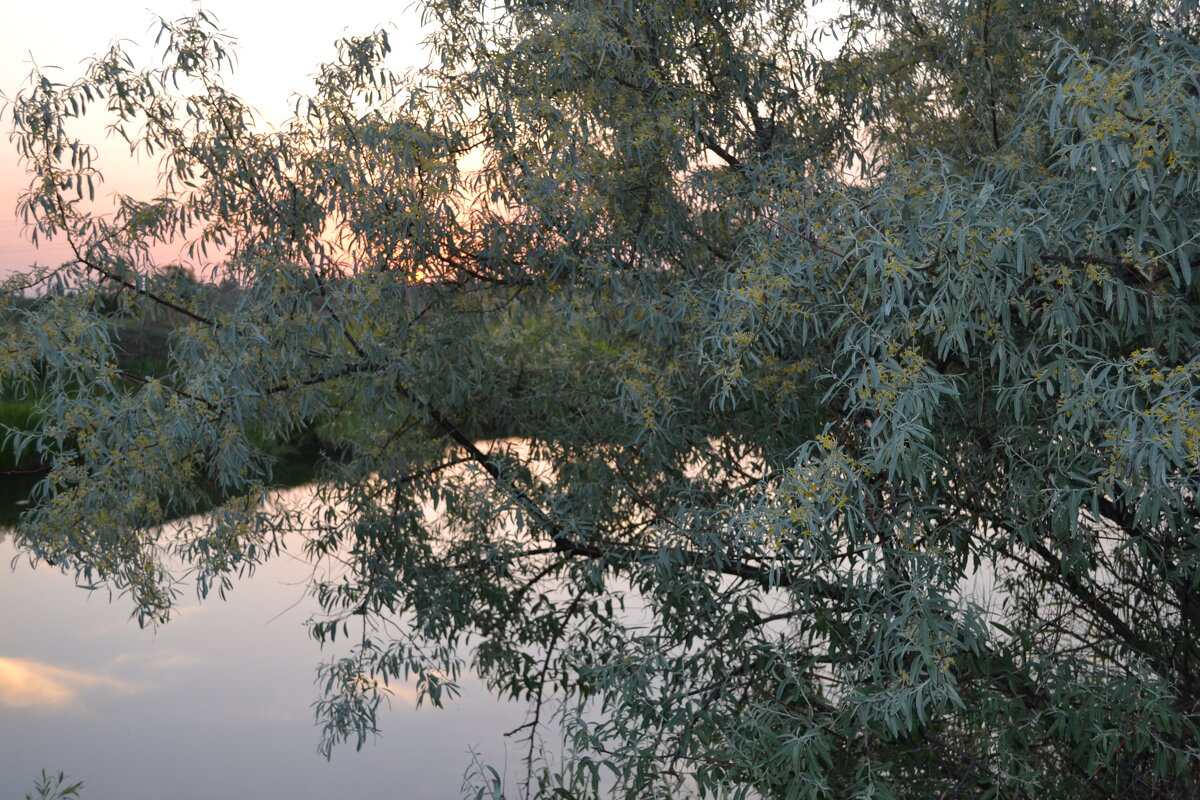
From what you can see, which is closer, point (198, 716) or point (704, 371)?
point (704, 371)

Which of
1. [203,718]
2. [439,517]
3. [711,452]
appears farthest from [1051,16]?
[203,718]

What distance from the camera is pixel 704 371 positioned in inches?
129

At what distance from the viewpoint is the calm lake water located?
4.80 m

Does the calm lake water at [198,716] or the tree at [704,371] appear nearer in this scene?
the tree at [704,371]

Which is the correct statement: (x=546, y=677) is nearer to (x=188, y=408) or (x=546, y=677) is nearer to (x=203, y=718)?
(x=188, y=408)

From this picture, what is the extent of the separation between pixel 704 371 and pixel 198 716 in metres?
3.66

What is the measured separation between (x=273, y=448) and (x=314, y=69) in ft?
22.0

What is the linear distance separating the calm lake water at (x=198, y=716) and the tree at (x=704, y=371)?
117 centimetres

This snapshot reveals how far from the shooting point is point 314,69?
11.2 feet

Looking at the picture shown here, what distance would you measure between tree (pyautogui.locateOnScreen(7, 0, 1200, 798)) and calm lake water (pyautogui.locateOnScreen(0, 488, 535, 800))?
117 cm

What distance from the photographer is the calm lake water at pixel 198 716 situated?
4801 millimetres

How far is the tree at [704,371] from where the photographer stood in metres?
2.33

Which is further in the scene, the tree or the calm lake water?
the calm lake water

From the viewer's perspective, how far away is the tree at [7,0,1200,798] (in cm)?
233
